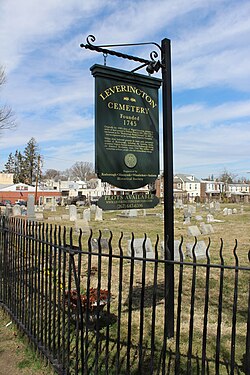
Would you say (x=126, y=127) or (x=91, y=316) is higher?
(x=126, y=127)

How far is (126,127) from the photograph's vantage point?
422cm

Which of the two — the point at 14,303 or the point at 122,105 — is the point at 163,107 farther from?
the point at 14,303

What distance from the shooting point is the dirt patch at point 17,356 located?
387 centimetres

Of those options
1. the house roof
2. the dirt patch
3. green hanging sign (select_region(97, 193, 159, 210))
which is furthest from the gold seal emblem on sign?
the house roof

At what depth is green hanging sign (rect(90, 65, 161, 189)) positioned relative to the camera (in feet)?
13.2

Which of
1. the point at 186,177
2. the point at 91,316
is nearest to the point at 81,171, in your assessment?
the point at 186,177

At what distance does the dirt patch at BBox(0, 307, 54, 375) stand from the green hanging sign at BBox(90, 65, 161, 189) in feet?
7.81

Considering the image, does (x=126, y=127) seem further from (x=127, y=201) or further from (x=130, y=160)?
(x=127, y=201)

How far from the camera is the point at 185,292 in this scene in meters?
6.71

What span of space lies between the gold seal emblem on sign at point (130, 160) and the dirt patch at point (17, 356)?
2622 mm

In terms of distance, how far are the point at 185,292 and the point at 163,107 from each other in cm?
397

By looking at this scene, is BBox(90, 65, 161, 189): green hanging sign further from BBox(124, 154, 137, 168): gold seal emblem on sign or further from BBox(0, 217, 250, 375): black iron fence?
BBox(0, 217, 250, 375): black iron fence

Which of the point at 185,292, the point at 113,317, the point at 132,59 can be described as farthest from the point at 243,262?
the point at 132,59

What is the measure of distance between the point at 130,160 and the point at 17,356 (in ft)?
9.54
